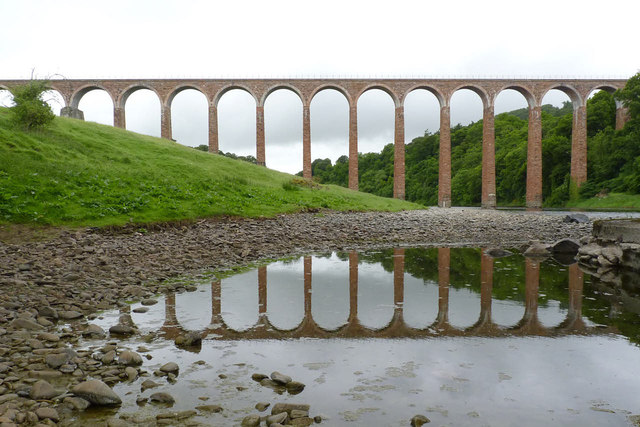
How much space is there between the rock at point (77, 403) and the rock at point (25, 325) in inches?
74.3

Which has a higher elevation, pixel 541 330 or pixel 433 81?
pixel 433 81

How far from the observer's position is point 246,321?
4.71 meters

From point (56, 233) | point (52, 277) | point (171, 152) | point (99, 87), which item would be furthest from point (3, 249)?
point (99, 87)

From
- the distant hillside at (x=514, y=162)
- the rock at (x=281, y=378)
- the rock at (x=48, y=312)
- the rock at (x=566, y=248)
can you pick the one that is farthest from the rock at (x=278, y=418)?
the distant hillside at (x=514, y=162)

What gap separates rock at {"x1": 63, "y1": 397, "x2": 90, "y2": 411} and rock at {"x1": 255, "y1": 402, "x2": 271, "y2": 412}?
120cm

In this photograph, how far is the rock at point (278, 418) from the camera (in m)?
2.48

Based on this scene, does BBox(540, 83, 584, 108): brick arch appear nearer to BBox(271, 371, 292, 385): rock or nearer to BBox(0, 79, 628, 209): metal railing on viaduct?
BBox(0, 79, 628, 209): metal railing on viaduct

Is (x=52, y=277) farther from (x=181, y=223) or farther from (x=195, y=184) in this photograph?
(x=195, y=184)

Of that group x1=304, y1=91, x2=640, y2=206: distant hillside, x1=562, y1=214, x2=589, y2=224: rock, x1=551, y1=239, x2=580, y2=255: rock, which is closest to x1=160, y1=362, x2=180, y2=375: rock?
x1=551, y1=239, x2=580, y2=255: rock

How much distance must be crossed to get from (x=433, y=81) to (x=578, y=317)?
148 ft

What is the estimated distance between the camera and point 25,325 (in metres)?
4.12

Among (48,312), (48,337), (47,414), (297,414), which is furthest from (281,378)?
(48,312)

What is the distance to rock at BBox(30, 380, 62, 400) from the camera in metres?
2.76

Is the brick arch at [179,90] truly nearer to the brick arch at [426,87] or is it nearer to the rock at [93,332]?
the brick arch at [426,87]
